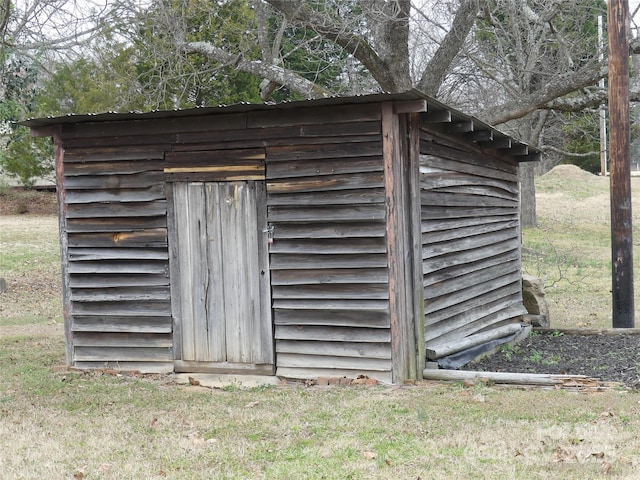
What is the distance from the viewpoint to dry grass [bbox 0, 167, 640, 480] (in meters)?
5.49

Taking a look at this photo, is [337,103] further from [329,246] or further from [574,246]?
[574,246]

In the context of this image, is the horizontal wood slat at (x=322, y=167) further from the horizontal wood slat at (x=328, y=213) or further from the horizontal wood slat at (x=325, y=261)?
the horizontal wood slat at (x=325, y=261)

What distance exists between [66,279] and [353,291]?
11.2 ft

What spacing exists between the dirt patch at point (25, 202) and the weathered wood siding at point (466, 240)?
2443cm

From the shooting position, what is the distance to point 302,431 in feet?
21.1

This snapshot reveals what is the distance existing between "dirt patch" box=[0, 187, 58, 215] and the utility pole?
2603 centimetres

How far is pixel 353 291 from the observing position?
8.30 meters

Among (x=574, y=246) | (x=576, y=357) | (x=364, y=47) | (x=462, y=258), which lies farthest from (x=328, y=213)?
(x=574, y=246)

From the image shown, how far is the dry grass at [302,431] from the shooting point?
5.49m

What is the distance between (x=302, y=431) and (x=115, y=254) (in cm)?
374

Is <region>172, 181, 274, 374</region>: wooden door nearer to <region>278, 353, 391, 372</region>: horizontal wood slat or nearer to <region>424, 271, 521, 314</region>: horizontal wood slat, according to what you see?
<region>278, 353, 391, 372</region>: horizontal wood slat

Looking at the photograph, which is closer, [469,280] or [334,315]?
[334,315]

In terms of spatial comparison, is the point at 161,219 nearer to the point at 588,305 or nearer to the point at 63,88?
the point at 588,305

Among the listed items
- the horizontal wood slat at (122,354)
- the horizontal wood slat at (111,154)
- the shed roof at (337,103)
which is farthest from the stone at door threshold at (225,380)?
the shed roof at (337,103)
